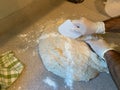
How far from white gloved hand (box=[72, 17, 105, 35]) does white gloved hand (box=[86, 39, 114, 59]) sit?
0.22 ft

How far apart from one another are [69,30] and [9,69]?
0.38 meters

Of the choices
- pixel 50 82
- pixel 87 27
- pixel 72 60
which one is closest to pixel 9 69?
pixel 50 82

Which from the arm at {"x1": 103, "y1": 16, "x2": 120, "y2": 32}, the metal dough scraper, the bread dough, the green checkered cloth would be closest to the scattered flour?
the bread dough

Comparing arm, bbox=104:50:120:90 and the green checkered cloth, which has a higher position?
arm, bbox=104:50:120:90

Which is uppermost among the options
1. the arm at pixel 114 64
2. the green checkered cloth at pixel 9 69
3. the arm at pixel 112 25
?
the arm at pixel 112 25

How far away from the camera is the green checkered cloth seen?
107cm

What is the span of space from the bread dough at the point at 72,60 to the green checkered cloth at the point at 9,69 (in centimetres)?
16

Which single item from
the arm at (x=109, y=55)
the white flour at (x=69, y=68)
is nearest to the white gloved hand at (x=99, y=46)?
the arm at (x=109, y=55)

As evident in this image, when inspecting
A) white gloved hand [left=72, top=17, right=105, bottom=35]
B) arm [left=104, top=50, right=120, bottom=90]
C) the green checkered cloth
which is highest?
white gloved hand [left=72, top=17, right=105, bottom=35]

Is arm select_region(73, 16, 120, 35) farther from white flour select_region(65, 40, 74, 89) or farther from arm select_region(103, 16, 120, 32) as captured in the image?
white flour select_region(65, 40, 74, 89)

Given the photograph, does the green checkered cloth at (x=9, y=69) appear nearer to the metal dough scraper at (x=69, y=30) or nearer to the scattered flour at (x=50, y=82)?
the scattered flour at (x=50, y=82)

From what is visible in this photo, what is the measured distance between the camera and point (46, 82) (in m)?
1.11

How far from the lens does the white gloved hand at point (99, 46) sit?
1.04 m

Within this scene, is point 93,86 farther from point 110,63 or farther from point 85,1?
point 85,1
